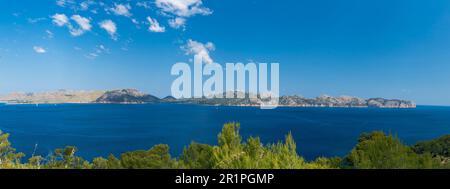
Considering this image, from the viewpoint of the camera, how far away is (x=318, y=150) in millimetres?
59312

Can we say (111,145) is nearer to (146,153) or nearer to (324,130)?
(146,153)

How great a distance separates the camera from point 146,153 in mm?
25000
